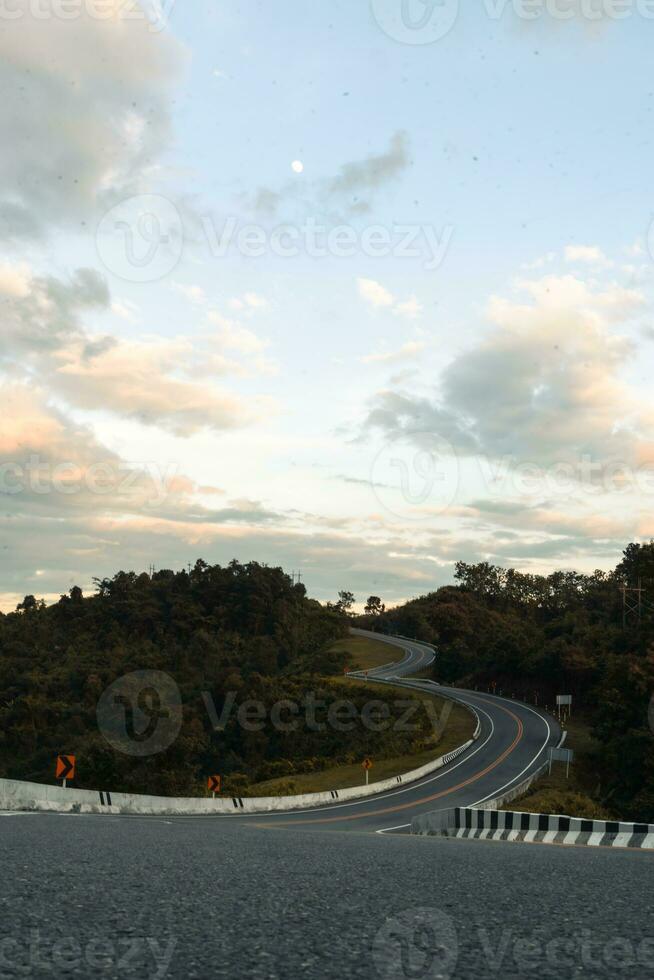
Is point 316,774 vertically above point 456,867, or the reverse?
point 456,867

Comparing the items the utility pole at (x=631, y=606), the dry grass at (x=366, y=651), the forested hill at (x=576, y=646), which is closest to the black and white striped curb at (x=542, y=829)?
the forested hill at (x=576, y=646)

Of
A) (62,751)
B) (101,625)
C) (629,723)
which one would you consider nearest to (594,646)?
(629,723)

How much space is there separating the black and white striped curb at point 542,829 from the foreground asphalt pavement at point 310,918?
7629 mm

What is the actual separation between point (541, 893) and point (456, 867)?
1.72 m

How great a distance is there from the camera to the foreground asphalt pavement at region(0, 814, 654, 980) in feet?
10.2

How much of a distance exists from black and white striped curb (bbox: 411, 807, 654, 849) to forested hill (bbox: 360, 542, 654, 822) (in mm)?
27067

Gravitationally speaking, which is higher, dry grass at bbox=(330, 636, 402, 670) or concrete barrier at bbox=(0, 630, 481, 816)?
dry grass at bbox=(330, 636, 402, 670)

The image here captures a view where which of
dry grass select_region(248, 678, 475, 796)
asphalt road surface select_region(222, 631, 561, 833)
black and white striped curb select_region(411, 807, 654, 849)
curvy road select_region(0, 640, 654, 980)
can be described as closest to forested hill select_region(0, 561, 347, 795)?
dry grass select_region(248, 678, 475, 796)

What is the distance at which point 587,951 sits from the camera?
11.3ft

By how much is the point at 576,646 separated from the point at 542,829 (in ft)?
232

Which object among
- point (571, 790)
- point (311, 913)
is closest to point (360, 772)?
point (571, 790)

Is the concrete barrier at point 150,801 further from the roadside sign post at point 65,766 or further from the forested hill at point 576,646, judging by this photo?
the forested hill at point 576,646

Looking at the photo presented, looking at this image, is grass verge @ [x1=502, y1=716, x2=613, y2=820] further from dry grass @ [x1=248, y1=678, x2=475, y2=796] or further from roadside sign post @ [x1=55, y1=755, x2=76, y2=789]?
roadside sign post @ [x1=55, y1=755, x2=76, y2=789]

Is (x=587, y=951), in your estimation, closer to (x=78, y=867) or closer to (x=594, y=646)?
(x=78, y=867)
